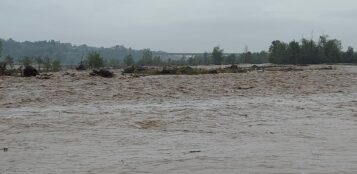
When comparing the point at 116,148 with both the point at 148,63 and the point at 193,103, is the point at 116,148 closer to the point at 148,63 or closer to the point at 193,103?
the point at 193,103

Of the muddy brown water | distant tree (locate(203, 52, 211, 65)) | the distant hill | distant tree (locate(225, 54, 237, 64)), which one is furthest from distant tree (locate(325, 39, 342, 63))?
the muddy brown water

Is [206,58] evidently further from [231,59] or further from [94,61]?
[94,61]

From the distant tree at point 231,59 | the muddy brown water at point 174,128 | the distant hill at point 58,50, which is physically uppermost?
the distant hill at point 58,50

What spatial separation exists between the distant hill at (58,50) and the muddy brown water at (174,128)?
54526 mm

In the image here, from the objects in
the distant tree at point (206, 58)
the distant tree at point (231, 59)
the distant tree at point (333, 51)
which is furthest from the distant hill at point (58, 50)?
the distant tree at point (333, 51)

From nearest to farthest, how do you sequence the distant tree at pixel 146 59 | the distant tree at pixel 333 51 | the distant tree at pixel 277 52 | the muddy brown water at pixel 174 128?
1. the muddy brown water at pixel 174 128
2. the distant tree at pixel 146 59
3. the distant tree at pixel 333 51
4. the distant tree at pixel 277 52

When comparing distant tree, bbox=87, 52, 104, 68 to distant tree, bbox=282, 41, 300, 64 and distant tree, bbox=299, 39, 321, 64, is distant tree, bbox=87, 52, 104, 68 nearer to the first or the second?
distant tree, bbox=282, 41, 300, 64

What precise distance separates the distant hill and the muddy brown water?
179 feet

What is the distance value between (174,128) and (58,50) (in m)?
79.2

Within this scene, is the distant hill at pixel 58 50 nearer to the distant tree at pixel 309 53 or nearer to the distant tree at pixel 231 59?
the distant tree at pixel 231 59

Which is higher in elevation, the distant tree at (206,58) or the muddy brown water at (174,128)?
the distant tree at (206,58)

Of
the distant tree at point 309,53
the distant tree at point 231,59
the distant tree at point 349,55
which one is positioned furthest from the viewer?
the distant tree at point 231,59

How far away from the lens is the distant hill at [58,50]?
248 ft

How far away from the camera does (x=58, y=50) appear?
88125mm
